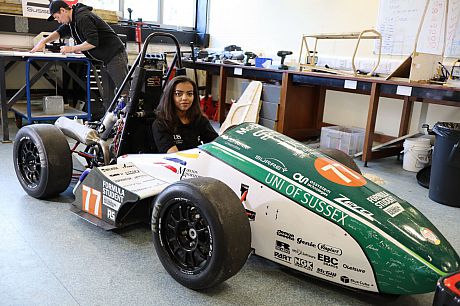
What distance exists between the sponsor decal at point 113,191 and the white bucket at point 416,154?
338cm

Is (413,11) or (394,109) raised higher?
(413,11)

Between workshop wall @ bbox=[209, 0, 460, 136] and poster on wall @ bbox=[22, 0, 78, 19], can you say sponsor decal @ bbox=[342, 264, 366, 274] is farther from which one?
poster on wall @ bbox=[22, 0, 78, 19]

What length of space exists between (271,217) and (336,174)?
38 centimetres

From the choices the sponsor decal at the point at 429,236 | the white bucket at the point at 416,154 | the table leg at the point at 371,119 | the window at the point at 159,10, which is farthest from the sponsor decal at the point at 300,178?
the window at the point at 159,10

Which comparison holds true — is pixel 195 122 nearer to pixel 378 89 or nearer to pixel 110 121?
pixel 110 121

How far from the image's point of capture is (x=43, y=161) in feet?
9.31

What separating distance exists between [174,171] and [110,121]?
1.02 meters

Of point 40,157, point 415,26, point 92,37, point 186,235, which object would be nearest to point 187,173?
point 186,235

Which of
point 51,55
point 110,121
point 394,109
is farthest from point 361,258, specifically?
point 51,55

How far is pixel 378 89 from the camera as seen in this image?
14.9ft

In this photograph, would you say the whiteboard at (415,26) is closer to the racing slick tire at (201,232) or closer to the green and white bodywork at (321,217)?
the green and white bodywork at (321,217)

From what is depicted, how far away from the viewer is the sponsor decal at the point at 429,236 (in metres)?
1.78

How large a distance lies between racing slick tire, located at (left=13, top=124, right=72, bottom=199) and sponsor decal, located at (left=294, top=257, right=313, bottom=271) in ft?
5.76

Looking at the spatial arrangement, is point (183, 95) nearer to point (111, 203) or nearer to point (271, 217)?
point (111, 203)
